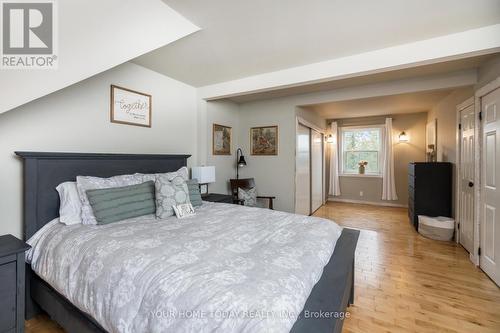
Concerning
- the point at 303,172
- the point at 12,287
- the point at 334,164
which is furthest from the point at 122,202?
the point at 334,164

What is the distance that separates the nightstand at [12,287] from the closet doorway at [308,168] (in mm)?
3496

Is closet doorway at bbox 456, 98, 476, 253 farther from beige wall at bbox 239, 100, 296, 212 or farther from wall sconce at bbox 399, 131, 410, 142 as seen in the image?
wall sconce at bbox 399, 131, 410, 142

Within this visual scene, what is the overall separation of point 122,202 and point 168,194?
0.39 meters

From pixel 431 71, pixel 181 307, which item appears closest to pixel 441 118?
pixel 431 71

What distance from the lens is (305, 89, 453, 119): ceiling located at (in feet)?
13.1

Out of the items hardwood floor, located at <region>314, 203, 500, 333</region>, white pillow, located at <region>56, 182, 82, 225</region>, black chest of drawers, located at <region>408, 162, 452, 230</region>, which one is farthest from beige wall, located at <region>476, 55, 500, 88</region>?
white pillow, located at <region>56, 182, 82, 225</region>

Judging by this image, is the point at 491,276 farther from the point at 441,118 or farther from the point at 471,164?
the point at 441,118

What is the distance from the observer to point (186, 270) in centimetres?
113

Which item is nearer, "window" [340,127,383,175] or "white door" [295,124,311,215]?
"white door" [295,124,311,215]

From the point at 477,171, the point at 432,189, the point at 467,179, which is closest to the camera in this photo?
the point at 477,171

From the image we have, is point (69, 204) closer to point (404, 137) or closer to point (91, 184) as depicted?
point (91, 184)

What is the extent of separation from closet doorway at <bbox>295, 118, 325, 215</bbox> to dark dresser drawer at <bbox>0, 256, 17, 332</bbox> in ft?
11.6

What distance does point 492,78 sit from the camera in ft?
7.94

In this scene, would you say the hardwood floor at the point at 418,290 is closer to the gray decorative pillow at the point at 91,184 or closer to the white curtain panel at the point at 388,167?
the gray decorative pillow at the point at 91,184
